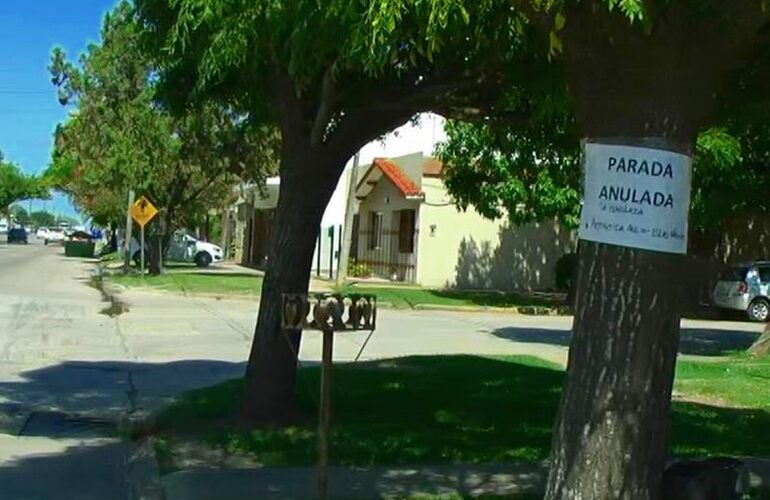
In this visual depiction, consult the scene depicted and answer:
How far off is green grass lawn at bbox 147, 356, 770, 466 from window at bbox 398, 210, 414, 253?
2641cm

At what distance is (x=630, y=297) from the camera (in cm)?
504

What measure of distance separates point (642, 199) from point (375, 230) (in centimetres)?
4150

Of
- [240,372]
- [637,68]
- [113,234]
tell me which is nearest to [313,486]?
[637,68]

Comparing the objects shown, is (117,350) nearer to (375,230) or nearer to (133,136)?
(133,136)

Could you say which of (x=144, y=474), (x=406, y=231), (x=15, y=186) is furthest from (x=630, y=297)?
(x=15, y=186)

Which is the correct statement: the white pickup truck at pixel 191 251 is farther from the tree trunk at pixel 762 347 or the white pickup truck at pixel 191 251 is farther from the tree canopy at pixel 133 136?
the tree trunk at pixel 762 347

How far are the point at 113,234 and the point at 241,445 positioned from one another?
2754 inches

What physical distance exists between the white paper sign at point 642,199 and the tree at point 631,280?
1.8 inches

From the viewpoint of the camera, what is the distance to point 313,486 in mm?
8141

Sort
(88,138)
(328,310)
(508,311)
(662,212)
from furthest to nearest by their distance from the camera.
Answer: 1. (88,138)
2. (508,311)
3. (328,310)
4. (662,212)

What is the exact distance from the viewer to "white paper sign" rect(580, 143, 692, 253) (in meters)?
5.01

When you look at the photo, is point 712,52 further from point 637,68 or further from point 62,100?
point 62,100

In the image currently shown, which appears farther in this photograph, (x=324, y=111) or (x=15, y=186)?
(x=15, y=186)

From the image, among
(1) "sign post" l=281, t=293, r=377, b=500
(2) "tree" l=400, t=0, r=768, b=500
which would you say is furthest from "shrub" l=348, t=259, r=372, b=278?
(2) "tree" l=400, t=0, r=768, b=500
